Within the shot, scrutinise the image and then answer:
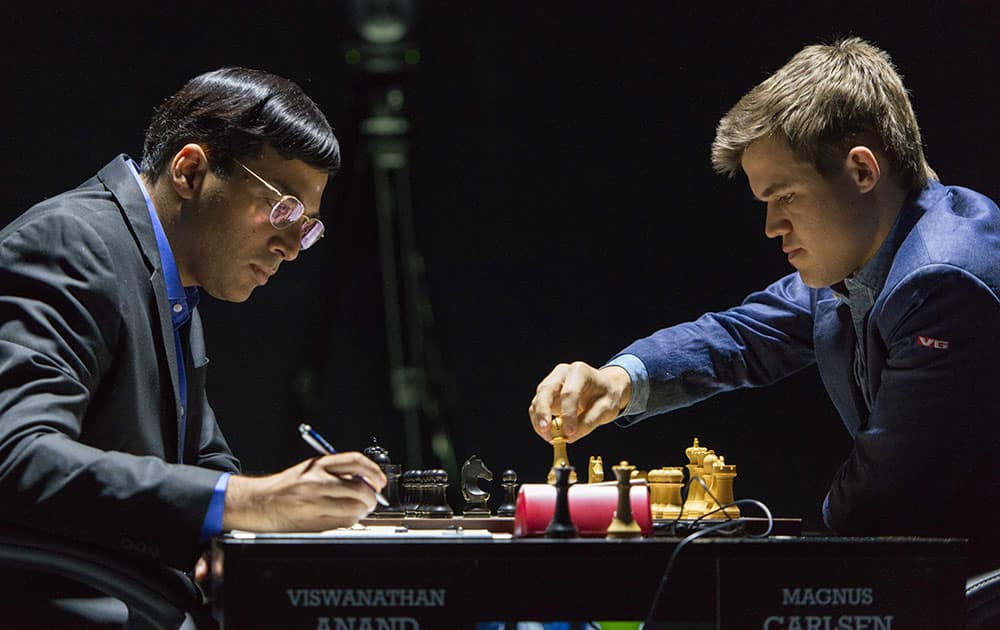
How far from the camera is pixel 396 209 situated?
3.49 metres

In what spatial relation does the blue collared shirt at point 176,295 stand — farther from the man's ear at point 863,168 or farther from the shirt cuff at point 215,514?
the man's ear at point 863,168

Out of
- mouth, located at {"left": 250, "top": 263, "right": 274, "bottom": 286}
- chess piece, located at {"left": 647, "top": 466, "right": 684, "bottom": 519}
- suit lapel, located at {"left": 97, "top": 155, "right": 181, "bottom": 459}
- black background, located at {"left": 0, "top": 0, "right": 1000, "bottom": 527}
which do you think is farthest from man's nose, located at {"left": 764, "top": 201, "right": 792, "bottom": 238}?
black background, located at {"left": 0, "top": 0, "right": 1000, "bottom": 527}

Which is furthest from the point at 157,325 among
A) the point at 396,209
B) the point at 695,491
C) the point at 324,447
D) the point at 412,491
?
the point at 396,209

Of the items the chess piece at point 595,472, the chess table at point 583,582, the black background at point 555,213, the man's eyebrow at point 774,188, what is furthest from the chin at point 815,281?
the black background at point 555,213

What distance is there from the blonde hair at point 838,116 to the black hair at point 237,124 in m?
0.85

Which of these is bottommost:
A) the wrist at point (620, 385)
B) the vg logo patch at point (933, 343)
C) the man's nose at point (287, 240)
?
the wrist at point (620, 385)

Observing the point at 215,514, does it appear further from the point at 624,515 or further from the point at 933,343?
the point at 933,343

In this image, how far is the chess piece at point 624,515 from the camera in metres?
1.44

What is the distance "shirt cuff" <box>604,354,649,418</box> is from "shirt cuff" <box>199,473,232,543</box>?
0.98 metres

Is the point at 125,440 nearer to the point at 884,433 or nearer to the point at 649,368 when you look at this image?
the point at 649,368

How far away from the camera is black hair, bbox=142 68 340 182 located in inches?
85.3

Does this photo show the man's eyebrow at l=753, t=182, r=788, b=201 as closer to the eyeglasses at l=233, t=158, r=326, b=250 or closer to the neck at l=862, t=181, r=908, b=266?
the neck at l=862, t=181, r=908, b=266

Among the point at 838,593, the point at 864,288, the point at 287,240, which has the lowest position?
the point at 838,593

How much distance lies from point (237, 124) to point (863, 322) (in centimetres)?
125
